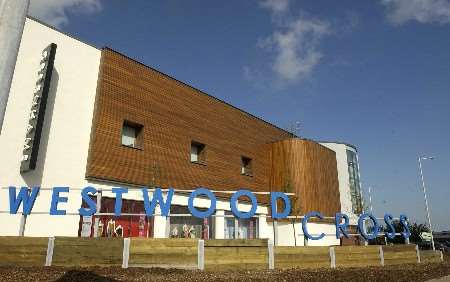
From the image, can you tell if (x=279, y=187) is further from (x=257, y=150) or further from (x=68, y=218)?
(x=68, y=218)

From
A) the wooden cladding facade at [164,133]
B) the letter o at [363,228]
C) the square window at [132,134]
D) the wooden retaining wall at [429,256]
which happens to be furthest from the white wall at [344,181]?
the square window at [132,134]

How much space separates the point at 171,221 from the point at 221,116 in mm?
10706

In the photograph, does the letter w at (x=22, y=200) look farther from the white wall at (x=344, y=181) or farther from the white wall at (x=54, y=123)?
the white wall at (x=344, y=181)

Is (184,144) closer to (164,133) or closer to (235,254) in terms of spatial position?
(164,133)

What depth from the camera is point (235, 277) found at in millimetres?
13281

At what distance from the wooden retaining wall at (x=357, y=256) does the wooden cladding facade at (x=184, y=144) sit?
37.4 feet

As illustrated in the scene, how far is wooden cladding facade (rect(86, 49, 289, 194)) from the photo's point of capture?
72.4 ft

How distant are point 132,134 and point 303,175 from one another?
16.1 m

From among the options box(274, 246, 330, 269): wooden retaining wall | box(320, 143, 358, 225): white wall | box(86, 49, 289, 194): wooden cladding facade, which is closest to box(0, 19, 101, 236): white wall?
box(86, 49, 289, 194): wooden cladding facade

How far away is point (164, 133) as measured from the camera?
83.9 ft

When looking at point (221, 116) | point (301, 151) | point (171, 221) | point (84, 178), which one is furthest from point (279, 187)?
point (84, 178)

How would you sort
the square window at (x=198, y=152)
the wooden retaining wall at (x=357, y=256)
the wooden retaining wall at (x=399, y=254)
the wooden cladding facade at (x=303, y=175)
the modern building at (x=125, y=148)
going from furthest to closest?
the wooden cladding facade at (x=303, y=175) → the square window at (x=198, y=152) → the wooden retaining wall at (x=399, y=254) → the modern building at (x=125, y=148) → the wooden retaining wall at (x=357, y=256)

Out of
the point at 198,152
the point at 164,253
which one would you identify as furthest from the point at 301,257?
the point at 198,152

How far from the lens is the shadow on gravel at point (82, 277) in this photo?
1167 centimetres
